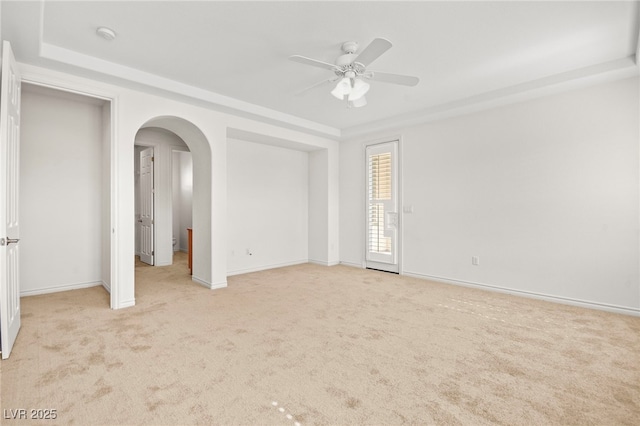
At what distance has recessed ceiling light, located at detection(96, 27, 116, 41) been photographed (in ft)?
8.95

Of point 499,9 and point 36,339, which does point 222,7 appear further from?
point 36,339

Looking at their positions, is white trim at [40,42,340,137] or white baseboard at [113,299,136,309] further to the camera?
white baseboard at [113,299,136,309]

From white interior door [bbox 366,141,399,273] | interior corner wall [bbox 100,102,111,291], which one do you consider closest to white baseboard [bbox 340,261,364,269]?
white interior door [bbox 366,141,399,273]

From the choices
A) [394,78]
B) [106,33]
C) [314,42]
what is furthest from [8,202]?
[394,78]

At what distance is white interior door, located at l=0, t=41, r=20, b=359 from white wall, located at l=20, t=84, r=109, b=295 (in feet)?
5.49

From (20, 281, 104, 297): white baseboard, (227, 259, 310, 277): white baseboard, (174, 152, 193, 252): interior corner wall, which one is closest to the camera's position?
(20, 281, 104, 297): white baseboard

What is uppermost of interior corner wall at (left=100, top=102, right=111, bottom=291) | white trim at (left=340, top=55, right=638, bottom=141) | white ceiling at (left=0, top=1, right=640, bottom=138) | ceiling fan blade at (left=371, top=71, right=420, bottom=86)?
white ceiling at (left=0, top=1, right=640, bottom=138)

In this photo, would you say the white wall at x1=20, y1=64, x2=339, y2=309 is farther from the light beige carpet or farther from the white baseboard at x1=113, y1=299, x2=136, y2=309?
the light beige carpet

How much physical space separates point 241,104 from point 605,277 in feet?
16.8

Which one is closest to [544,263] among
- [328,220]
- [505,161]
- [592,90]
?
[505,161]

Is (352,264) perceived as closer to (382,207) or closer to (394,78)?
(382,207)

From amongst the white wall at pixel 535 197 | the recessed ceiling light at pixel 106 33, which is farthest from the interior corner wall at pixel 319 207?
the recessed ceiling light at pixel 106 33

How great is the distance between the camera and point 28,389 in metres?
2.02

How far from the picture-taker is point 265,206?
610cm
